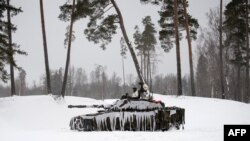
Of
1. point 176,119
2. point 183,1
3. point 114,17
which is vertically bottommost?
point 176,119

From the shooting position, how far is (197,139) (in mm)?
9375

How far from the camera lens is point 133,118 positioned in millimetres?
13883

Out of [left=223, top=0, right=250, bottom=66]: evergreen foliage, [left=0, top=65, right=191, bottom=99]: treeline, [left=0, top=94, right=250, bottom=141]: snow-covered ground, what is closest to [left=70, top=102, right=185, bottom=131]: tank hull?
[left=0, top=94, right=250, bottom=141]: snow-covered ground

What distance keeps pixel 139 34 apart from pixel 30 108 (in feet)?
110

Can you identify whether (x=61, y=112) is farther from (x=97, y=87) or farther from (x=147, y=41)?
(x=97, y=87)

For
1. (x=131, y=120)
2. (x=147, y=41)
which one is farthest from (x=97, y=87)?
(x=131, y=120)

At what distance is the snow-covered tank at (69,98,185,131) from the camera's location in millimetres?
13656

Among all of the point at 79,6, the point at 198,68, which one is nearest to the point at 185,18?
the point at 79,6

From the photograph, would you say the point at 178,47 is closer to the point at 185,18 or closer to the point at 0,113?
the point at 185,18

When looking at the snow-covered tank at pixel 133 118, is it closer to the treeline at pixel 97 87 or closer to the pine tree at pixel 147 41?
the pine tree at pixel 147 41

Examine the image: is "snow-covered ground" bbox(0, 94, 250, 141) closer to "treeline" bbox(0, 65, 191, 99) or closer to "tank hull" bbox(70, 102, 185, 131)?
"tank hull" bbox(70, 102, 185, 131)

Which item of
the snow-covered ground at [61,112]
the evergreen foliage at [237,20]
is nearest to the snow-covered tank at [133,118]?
the snow-covered ground at [61,112]

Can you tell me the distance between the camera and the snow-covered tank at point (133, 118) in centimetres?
1366

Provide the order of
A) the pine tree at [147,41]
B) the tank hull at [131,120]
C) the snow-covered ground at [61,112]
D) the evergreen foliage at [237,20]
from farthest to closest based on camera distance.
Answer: the pine tree at [147,41]
the evergreen foliage at [237,20]
the snow-covered ground at [61,112]
the tank hull at [131,120]
